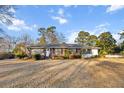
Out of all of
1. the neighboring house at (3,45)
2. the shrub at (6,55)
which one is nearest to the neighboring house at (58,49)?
the shrub at (6,55)

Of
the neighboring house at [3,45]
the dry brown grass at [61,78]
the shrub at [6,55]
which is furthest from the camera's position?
the shrub at [6,55]

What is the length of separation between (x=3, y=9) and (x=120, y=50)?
18.6 meters

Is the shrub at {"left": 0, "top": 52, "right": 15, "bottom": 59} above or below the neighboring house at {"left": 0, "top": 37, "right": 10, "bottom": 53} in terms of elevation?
below

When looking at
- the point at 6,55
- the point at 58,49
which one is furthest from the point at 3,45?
the point at 58,49

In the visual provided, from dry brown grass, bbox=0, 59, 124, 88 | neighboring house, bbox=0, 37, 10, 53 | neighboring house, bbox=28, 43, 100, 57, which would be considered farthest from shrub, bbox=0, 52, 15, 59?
dry brown grass, bbox=0, 59, 124, 88

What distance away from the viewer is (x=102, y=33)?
3077 cm

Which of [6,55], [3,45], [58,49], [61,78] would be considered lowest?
[61,78]

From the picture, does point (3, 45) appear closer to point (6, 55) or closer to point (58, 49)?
point (6, 55)

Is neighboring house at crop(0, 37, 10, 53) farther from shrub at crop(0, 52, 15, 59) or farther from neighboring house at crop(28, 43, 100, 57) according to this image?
neighboring house at crop(28, 43, 100, 57)

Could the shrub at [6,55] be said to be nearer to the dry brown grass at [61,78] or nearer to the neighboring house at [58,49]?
the neighboring house at [58,49]
